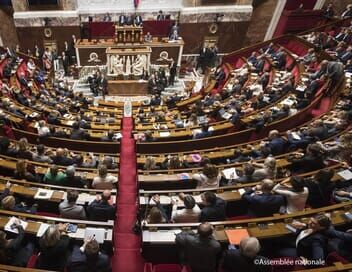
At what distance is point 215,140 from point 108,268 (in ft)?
10.9

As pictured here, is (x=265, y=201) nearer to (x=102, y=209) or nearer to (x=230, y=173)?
(x=230, y=173)

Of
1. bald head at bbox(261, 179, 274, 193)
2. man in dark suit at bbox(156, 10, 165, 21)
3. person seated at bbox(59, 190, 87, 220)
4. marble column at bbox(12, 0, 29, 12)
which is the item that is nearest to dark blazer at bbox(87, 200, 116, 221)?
person seated at bbox(59, 190, 87, 220)

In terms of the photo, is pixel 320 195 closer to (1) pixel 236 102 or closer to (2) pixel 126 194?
(2) pixel 126 194

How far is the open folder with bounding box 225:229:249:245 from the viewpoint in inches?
122

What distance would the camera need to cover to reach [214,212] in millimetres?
3443

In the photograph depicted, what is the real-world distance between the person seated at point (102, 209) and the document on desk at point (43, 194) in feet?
1.94

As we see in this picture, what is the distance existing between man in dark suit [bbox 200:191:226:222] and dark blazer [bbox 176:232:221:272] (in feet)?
1.65

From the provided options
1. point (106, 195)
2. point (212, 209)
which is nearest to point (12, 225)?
point (106, 195)

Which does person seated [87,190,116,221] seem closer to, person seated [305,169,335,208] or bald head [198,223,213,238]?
bald head [198,223,213,238]

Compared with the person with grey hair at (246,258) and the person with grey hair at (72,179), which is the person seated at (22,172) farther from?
the person with grey hair at (246,258)

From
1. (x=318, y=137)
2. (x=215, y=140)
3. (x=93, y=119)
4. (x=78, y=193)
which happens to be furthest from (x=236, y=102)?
(x=78, y=193)

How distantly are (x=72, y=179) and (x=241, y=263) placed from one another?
8.42 ft

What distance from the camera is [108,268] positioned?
2895mm

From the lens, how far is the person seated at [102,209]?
3645 millimetres
